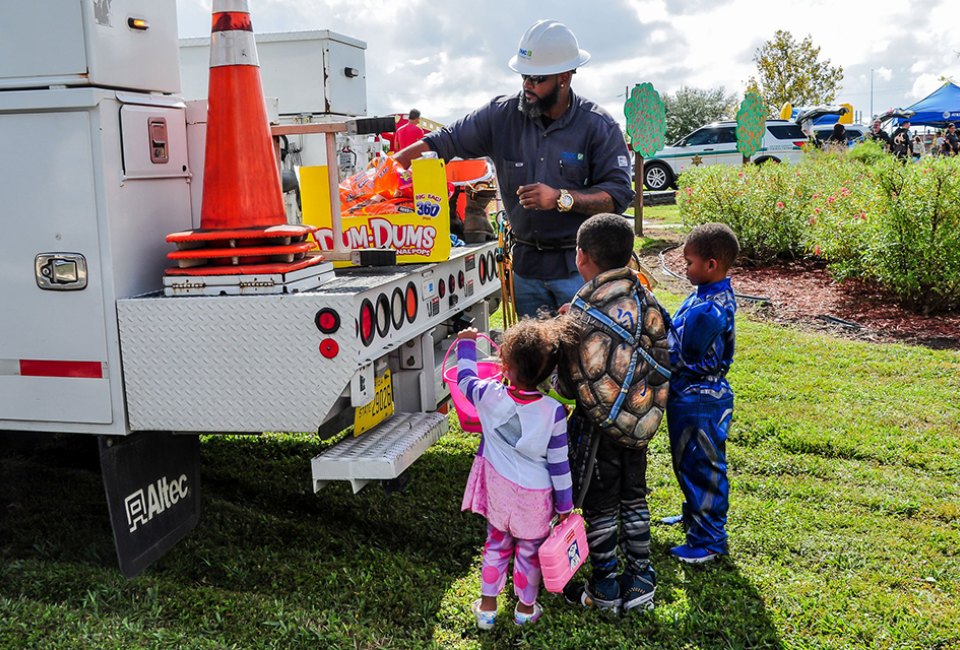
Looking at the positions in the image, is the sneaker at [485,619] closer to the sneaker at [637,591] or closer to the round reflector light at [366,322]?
the sneaker at [637,591]

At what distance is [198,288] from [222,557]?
4.32 ft

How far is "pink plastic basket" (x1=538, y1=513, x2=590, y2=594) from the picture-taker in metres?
3.20

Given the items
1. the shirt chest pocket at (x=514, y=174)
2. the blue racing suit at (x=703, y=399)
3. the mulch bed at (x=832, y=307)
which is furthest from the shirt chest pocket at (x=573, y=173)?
the mulch bed at (x=832, y=307)

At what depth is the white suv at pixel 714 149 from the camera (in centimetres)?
2502

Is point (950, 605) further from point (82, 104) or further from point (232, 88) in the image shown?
point (82, 104)

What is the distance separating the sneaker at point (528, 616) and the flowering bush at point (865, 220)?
611 cm

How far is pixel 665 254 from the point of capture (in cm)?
1291

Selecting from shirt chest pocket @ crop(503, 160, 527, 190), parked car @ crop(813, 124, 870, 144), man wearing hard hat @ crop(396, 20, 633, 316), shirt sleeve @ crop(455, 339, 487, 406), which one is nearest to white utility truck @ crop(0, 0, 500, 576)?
shirt sleeve @ crop(455, 339, 487, 406)

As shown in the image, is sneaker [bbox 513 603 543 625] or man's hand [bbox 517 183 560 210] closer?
sneaker [bbox 513 603 543 625]

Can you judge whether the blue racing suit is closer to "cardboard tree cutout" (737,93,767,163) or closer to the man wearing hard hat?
the man wearing hard hat

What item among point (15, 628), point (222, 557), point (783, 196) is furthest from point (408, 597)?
point (783, 196)

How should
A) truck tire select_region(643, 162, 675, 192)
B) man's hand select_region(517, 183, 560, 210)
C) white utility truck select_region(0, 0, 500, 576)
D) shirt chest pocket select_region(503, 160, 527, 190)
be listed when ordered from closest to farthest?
white utility truck select_region(0, 0, 500, 576)
man's hand select_region(517, 183, 560, 210)
shirt chest pocket select_region(503, 160, 527, 190)
truck tire select_region(643, 162, 675, 192)

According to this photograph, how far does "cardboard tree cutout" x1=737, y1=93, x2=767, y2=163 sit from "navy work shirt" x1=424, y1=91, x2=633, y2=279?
514 inches

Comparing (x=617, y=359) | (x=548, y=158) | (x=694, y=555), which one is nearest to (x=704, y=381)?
(x=617, y=359)
